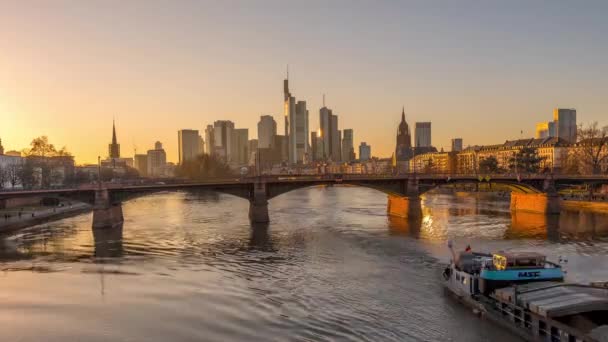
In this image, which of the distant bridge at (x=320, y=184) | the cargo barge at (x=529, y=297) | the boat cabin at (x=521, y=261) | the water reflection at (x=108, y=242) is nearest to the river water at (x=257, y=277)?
the water reflection at (x=108, y=242)

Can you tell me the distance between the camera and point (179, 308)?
109ft

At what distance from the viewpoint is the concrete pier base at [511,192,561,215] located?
8950 cm

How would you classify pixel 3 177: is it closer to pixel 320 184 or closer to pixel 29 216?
pixel 29 216

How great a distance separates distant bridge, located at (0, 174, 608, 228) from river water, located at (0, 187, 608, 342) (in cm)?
506

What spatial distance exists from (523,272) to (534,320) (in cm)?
611

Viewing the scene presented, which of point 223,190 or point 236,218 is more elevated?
point 223,190

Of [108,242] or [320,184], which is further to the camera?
[320,184]

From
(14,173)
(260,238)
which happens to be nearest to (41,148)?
(14,173)

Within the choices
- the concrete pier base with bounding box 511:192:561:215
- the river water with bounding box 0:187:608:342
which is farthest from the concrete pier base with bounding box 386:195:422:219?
the concrete pier base with bounding box 511:192:561:215

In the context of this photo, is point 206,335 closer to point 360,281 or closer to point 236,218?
point 360,281

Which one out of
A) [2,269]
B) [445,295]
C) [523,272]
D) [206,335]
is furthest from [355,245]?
[2,269]

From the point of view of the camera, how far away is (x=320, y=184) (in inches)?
3418

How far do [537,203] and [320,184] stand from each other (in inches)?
1640

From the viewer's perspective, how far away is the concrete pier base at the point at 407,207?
8712 centimetres
